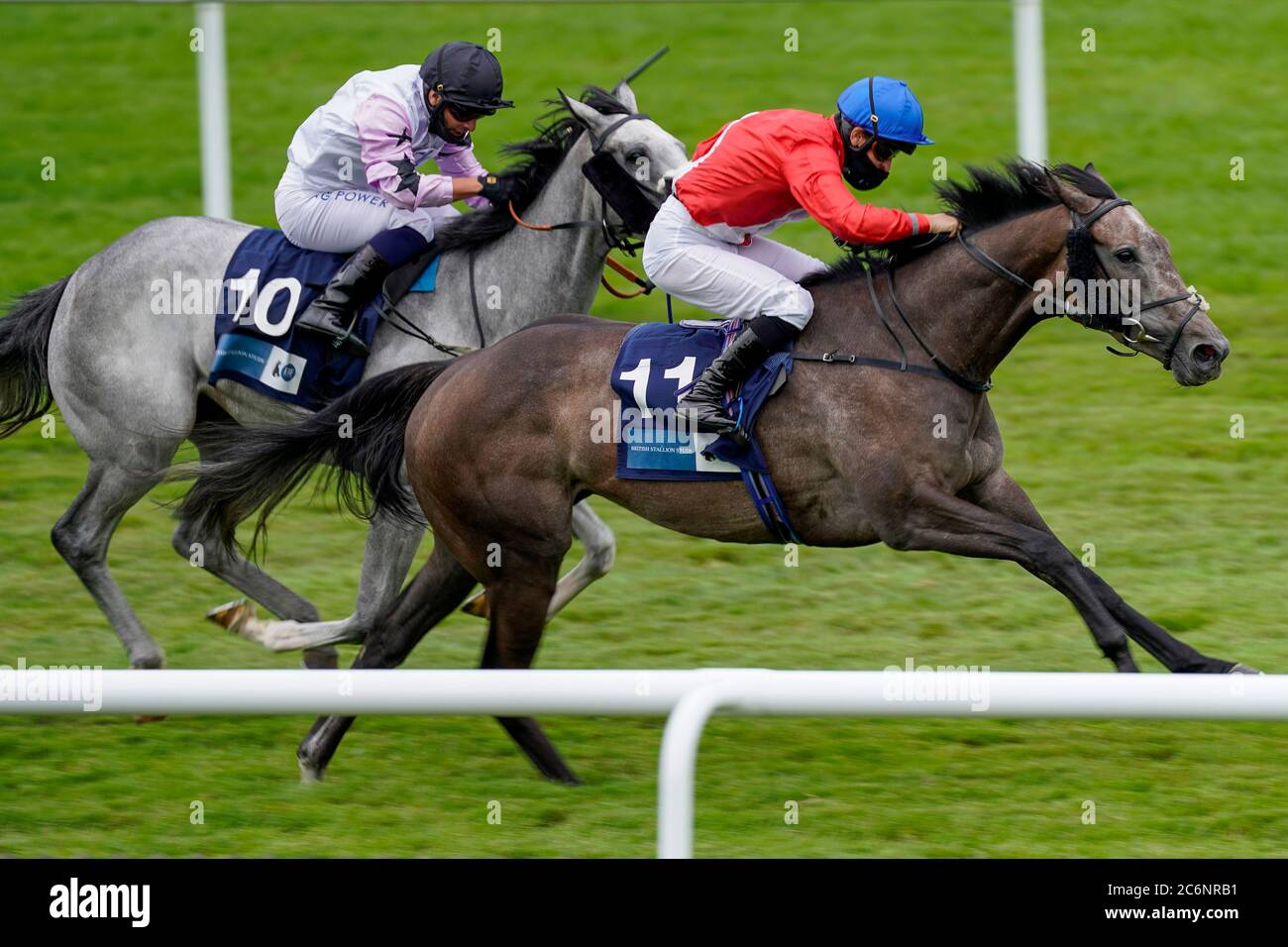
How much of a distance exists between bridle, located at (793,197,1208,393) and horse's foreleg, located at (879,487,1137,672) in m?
0.31

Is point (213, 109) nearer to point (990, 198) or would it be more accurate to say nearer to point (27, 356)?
point (27, 356)

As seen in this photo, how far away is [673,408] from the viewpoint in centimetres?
436

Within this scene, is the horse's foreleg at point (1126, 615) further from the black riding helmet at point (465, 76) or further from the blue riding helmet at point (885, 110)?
the black riding helmet at point (465, 76)

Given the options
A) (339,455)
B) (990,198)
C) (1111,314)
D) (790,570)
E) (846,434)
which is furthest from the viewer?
(790,570)

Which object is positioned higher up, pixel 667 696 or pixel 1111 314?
pixel 1111 314

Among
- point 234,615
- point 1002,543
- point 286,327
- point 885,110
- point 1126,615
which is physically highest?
point 885,110

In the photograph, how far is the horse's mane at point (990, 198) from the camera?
4344mm

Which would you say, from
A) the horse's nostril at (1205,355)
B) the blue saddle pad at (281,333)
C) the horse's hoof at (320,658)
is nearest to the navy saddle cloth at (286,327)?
the blue saddle pad at (281,333)

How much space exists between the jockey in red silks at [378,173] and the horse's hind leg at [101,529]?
863 millimetres

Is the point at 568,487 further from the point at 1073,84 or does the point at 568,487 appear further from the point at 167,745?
the point at 1073,84

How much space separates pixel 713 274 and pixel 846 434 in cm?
52

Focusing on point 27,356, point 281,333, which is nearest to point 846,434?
point 281,333
